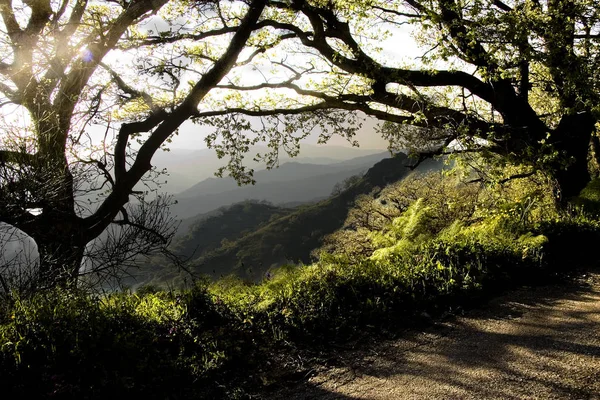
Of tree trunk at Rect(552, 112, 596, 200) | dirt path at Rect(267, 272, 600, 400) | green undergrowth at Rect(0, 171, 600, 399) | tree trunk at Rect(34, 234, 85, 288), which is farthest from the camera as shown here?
tree trunk at Rect(552, 112, 596, 200)

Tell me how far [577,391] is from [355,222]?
79.2ft

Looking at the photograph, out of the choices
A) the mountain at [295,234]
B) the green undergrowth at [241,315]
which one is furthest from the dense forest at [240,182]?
the mountain at [295,234]

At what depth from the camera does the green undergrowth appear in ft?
12.4

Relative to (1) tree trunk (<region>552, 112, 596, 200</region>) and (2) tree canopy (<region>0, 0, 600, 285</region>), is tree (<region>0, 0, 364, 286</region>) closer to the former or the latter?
(2) tree canopy (<region>0, 0, 600, 285</region>)

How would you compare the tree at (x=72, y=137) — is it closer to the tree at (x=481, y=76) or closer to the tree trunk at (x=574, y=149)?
the tree at (x=481, y=76)

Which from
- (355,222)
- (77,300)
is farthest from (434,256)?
(355,222)

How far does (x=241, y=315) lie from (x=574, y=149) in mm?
→ 10255

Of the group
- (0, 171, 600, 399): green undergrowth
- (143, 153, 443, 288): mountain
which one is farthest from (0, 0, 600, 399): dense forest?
(143, 153, 443, 288): mountain

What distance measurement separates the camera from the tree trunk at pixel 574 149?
1070 cm

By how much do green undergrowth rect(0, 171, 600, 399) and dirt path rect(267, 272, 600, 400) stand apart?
476mm

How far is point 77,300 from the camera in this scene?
4652mm

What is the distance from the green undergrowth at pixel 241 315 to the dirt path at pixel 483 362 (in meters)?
0.48

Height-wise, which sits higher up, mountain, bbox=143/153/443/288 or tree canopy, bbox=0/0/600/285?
tree canopy, bbox=0/0/600/285

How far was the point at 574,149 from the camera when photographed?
10.8 meters
